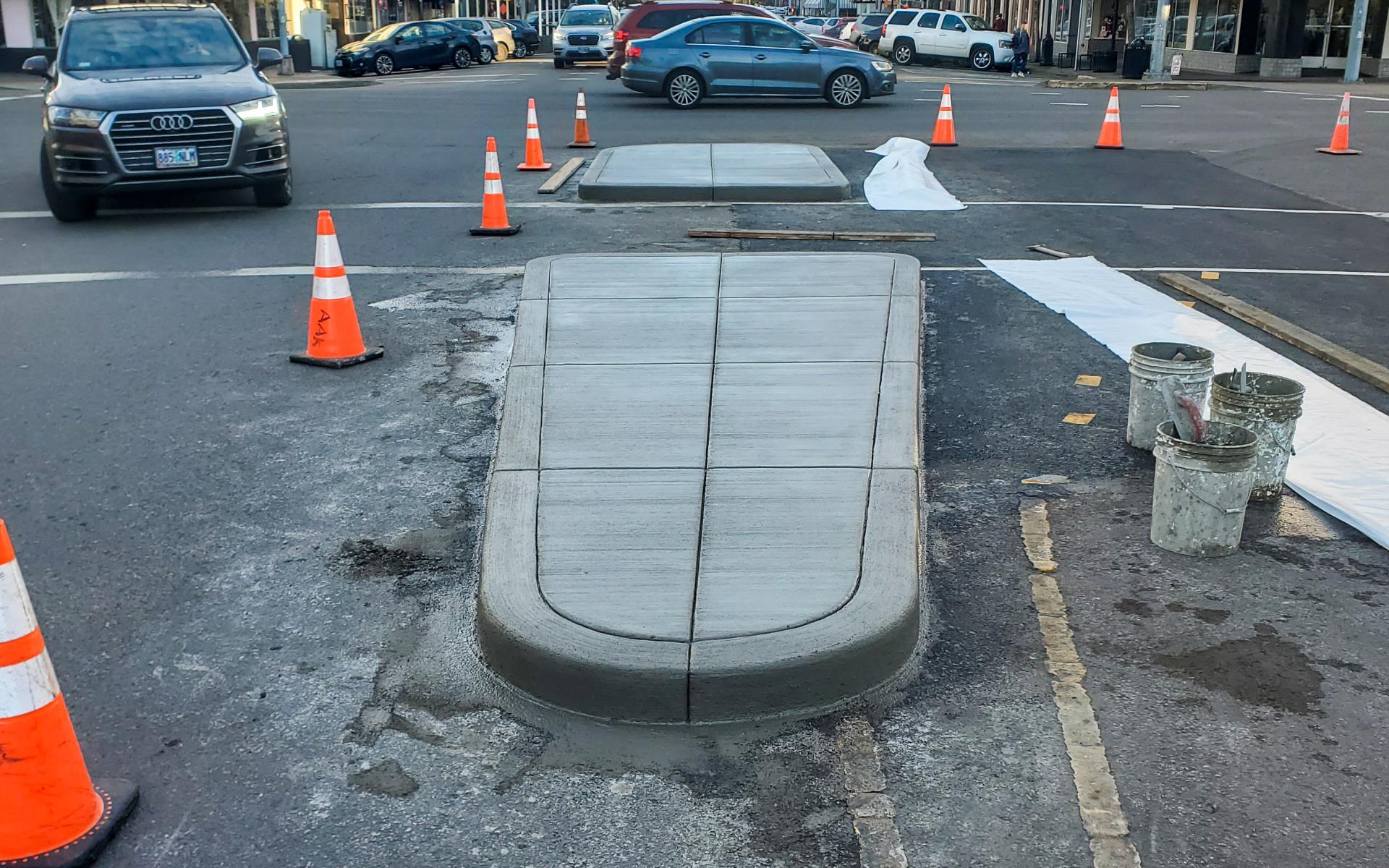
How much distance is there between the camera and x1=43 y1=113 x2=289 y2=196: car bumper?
11.5 meters

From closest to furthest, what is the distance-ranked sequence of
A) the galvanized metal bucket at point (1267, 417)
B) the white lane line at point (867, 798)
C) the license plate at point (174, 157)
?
1. the white lane line at point (867, 798)
2. the galvanized metal bucket at point (1267, 417)
3. the license plate at point (174, 157)

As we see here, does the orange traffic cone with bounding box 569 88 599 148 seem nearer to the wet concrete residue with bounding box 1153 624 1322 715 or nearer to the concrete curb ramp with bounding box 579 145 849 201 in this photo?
the concrete curb ramp with bounding box 579 145 849 201

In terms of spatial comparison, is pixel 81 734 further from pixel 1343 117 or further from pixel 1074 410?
pixel 1343 117

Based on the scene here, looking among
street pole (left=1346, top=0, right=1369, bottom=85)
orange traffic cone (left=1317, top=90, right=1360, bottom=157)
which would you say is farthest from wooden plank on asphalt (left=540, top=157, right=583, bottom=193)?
street pole (left=1346, top=0, right=1369, bottom=85)

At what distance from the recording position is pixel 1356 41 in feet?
112

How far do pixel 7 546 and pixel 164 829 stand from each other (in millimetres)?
854

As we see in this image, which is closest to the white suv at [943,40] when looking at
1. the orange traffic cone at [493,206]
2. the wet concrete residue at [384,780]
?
the orange traffic cone at [493,206]

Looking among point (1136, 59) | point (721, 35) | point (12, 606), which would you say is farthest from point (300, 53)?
point (12, 606)

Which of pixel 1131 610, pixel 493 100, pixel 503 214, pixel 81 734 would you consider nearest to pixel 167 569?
pixel 81 734

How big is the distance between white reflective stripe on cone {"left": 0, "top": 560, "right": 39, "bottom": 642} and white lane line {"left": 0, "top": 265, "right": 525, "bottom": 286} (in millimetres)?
6863

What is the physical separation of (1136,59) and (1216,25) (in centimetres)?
562

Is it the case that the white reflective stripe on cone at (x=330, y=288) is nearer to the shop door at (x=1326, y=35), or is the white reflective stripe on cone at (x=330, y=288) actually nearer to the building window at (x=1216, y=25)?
the shop door at (x=1326, y=35)

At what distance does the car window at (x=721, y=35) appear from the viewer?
80.5 ft

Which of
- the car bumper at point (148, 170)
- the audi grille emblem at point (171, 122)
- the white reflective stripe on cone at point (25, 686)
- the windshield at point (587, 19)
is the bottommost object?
the white reflective stripe on cone at point (25, 686)
